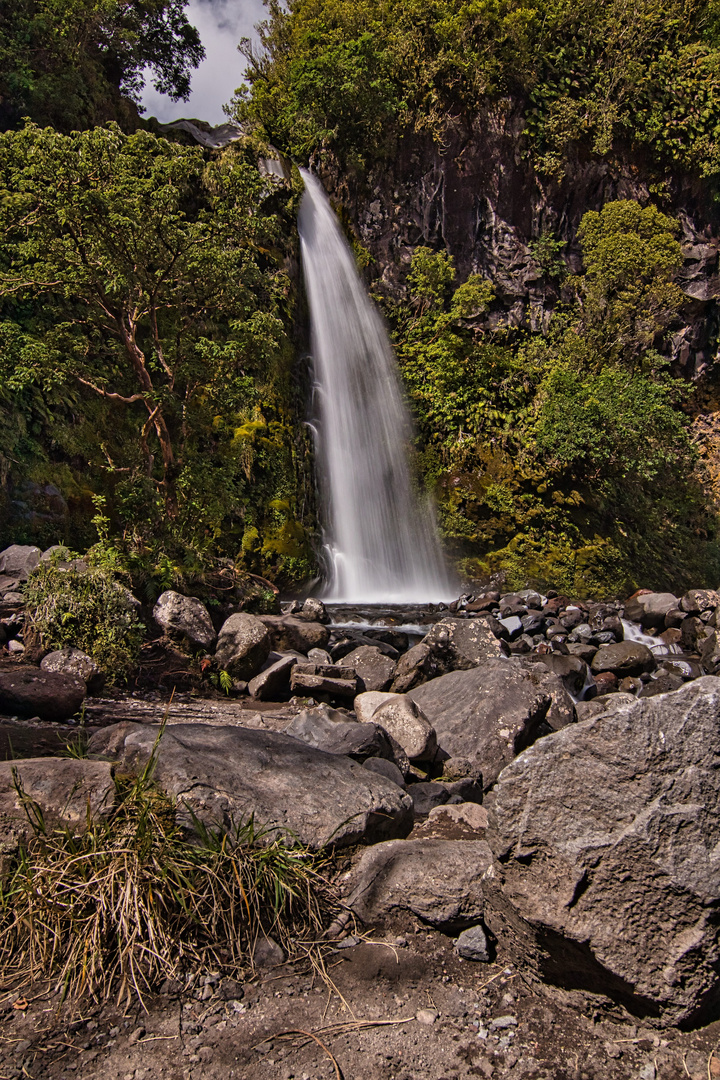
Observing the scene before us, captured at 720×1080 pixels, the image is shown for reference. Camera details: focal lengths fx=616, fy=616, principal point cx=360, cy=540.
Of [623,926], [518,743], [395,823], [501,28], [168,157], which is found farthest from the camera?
[501,28]

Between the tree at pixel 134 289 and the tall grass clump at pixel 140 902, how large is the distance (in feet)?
21.6

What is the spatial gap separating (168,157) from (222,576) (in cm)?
606

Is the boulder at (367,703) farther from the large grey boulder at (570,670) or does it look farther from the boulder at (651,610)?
the boulder at (651,610)

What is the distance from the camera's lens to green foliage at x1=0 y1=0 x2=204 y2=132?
1172 centimetres

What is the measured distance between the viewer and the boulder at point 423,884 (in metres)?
2.99

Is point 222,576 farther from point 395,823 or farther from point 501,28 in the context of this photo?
point 501,28

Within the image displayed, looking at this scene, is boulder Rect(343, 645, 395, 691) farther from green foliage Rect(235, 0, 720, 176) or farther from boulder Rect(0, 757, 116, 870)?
green foliage Rect(235, 0, 720, 176)

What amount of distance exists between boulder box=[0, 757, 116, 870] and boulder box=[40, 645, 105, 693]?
11.7ft

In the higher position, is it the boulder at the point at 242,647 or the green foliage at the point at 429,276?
the green foliage at the point at 429,276

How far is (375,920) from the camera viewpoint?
305cm

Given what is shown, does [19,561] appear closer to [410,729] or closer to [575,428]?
[410,729]

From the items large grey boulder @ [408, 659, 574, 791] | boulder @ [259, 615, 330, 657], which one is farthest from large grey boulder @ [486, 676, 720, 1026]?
boulder @ [259, 615, 330, 657]

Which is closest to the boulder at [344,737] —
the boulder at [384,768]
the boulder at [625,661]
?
the boulder at [384,768]

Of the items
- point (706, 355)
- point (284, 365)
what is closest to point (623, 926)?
point (284, 365)
